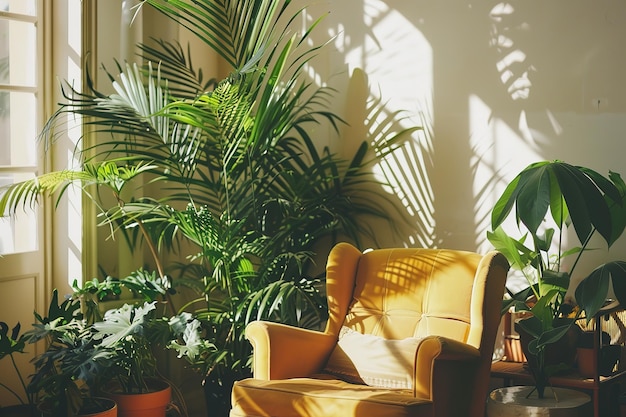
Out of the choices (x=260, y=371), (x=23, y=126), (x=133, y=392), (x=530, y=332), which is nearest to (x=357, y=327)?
(x=260, y=371)

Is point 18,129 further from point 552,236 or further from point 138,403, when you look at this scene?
point 552,236

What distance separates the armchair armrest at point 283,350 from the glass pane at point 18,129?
4.75ft

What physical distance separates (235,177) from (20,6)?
129cm

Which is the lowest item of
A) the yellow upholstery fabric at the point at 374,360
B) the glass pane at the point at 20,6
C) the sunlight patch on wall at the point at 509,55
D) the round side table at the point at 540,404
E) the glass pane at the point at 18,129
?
the round side table at the point at 540,404

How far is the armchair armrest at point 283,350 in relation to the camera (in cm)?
305

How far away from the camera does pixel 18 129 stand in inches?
146

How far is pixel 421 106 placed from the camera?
12.8ft

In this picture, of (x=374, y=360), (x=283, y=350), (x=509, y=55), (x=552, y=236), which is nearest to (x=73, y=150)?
(x=283, y=350)

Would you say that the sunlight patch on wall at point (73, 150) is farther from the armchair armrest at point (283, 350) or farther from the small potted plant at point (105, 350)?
the armchair armrest at point (283, 350)

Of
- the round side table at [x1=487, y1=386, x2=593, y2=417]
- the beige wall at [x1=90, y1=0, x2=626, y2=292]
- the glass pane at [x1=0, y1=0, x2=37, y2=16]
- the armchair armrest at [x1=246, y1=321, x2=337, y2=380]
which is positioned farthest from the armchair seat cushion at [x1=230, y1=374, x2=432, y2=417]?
the glass pane at [x1=0, y1=0, x2=37, y2=16]

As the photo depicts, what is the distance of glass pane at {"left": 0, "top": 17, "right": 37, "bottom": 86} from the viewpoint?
3.65 m

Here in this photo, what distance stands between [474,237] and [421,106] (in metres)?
0.69

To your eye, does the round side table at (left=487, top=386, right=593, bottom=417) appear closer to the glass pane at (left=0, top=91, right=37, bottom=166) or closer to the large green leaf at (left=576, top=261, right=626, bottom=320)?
the large green leaf at (left=576, top=261, right=626, bottom=320)

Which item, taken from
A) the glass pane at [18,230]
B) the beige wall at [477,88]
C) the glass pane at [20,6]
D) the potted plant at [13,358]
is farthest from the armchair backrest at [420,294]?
the glass pane at [20,6]
